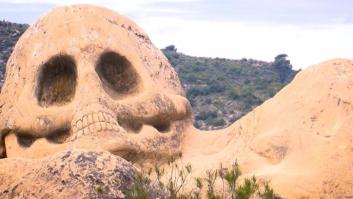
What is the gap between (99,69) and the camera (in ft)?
39.3

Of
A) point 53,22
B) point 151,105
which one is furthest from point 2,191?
point 53,22

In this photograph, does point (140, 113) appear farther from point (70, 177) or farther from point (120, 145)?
point (70, 177)

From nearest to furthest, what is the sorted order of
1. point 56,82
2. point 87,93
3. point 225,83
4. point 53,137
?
1. point 87,93
2. point 53,137
3. point 56,82
4. point 225,83

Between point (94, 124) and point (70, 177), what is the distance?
4.02m

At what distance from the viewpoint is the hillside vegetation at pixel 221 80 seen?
39.9 meters

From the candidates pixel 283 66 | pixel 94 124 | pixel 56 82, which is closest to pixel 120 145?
pixel 94 124

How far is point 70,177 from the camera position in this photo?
697 cm

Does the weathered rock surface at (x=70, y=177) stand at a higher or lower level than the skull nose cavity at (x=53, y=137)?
lower

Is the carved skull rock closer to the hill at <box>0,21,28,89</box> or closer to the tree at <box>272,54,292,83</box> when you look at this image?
the hill at <box>0,21,28,89</box>

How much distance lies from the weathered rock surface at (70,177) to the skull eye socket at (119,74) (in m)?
4.81

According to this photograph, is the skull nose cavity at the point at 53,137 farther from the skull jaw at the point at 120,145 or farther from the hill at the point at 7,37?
the hill at the point at 7,37

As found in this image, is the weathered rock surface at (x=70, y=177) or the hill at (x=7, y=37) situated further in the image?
the hill at (x=7, y=37)

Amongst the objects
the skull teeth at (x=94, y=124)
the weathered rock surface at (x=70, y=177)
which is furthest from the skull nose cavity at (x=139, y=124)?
the weathered rock surface at (x=70, y=177)

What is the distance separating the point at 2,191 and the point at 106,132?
12.6ft
